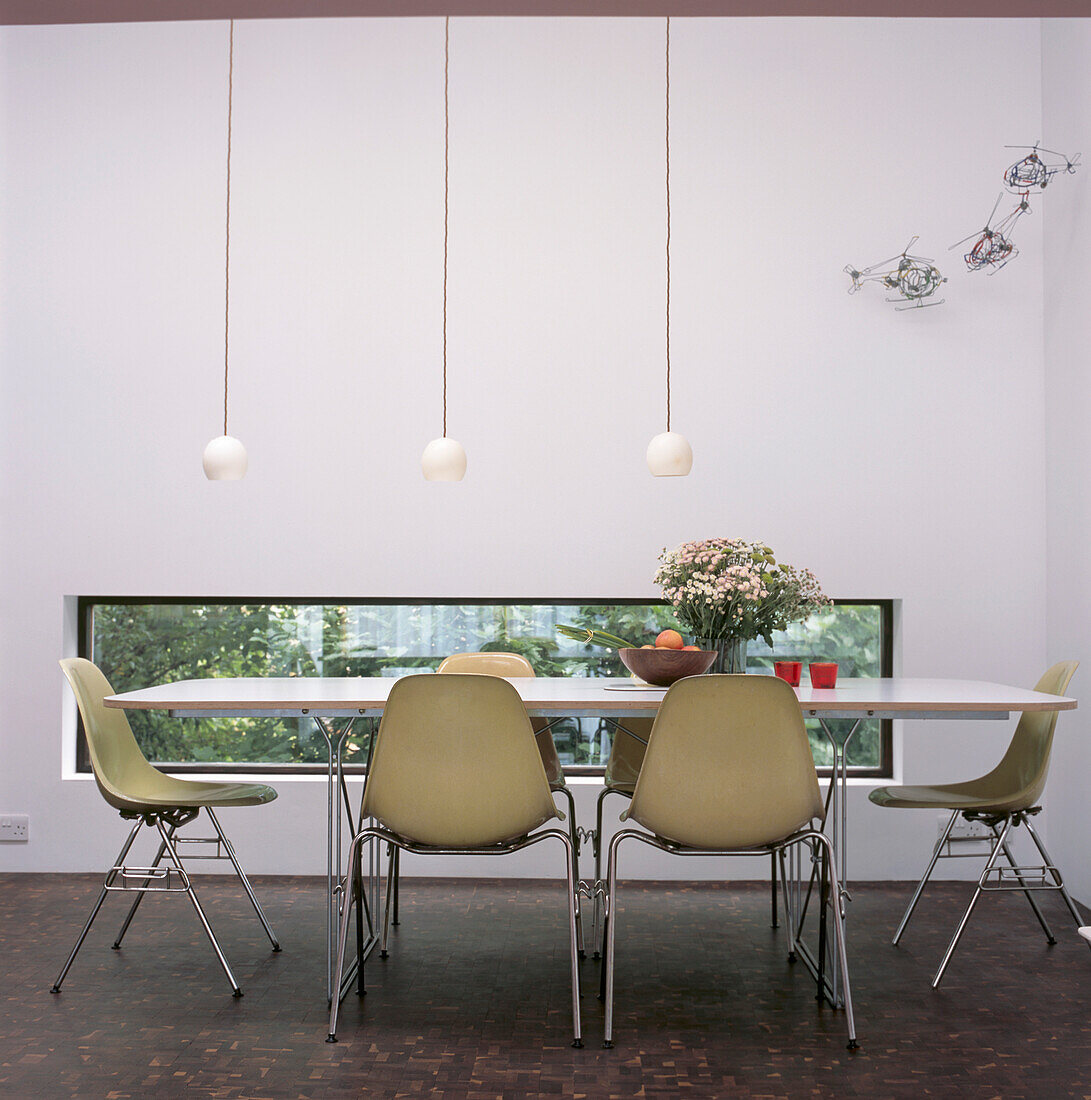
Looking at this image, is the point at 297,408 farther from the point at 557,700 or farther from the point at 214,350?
the point at 557,700

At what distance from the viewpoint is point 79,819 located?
14.4 ft

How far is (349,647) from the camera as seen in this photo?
14.8 ft

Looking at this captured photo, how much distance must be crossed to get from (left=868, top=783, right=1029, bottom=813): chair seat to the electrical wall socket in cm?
335

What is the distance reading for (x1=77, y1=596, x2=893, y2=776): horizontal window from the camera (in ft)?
14.6

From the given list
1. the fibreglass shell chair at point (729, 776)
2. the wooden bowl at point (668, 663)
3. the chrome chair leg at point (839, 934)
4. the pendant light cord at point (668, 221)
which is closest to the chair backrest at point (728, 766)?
the fibreglass shell chair at point (729, 776)

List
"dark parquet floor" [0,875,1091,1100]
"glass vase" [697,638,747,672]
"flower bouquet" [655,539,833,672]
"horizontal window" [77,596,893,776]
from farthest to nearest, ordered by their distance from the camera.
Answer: "horizontal window" [77,596,893,776], "glass vase" [697,638,747,672], "flower bouquet" [655,539,833,672], "dark parquet floor" [0,875,1091,1100]

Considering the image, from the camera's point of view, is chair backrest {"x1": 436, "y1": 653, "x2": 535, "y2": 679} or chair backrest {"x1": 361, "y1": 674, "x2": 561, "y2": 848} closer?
chair backrest {"x1": 361, "y1": 674, "x2": 561, "y2": 848}

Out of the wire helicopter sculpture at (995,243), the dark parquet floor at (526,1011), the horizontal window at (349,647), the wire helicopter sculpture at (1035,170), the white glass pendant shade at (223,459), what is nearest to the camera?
the dark parquet floor at (526,1011)

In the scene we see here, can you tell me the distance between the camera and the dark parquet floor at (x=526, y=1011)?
2.38m

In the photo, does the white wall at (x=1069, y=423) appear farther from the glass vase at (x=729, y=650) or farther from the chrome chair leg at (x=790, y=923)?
the glass vase at (x=729, y=650)

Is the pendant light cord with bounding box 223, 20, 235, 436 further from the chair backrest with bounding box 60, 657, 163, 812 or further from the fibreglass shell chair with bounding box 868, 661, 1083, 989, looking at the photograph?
the fibreglass shell chair with bounding box 868, 661, 1083, 989

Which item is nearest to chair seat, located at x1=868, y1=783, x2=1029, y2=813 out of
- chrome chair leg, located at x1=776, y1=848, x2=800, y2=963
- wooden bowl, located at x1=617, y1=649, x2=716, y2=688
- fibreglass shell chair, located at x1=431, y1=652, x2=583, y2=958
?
chrome chair leg, located at x1=776, y1=848, x2=800, y2=963

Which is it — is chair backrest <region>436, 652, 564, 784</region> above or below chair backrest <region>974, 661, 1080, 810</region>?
above

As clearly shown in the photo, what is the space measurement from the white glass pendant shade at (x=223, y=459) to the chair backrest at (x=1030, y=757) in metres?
2.63
